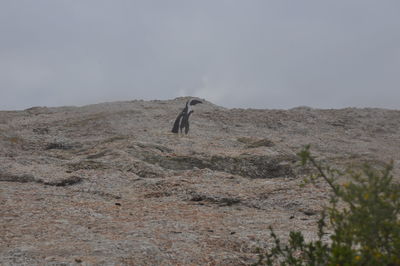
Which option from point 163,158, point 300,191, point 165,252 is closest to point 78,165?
point 163,158

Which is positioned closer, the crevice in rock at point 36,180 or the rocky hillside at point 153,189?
the rocky hillside at point 153,189

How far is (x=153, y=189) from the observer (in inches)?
449

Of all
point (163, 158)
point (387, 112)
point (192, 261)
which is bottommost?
point (192, 261)

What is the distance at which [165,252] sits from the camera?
680cm

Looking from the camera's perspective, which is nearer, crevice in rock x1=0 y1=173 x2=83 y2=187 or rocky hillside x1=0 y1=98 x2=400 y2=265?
rocky hillside x1=0 y1=98 x2=400 y2=265

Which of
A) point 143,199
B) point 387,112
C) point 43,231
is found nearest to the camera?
point 43,231

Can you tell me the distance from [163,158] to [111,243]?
811 centimetres

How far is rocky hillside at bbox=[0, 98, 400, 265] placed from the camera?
7.00 meters

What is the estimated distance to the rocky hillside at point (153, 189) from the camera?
7000mm

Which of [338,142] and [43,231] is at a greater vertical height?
[338,142]

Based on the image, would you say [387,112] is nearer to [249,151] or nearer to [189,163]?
[249,151]

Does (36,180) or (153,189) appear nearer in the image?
(153,189)

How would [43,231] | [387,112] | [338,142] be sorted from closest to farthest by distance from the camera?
[43,231] → [338,142] → [387,112]

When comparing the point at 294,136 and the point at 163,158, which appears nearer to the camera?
the point at 163,158
